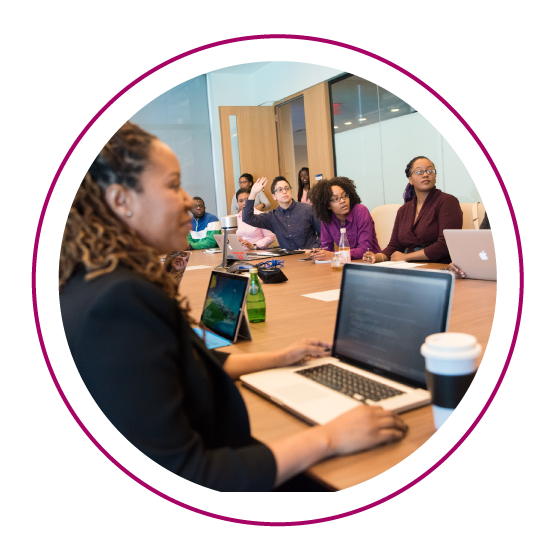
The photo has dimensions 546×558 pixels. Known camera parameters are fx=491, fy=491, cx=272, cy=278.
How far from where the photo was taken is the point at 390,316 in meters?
1.05

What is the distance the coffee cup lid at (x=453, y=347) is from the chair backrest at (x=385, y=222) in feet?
9.91

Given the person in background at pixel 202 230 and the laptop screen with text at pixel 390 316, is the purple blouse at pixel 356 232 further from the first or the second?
the laptop screen with text at pixel 390 316

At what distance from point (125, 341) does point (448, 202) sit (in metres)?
2.75

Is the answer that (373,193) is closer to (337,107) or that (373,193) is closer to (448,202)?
(337,107)

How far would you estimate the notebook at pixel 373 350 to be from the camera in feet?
3.14

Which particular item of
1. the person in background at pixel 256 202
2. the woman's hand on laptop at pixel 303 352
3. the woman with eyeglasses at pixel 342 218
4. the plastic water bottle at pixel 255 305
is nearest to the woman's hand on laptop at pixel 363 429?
the woman's hand on laptop at pixel 303 352

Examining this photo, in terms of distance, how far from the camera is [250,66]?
22.8 feet

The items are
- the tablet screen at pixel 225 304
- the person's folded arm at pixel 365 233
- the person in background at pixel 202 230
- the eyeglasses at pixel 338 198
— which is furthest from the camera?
the person in background at pixel 202 230

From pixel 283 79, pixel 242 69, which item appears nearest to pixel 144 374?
pixel 283 79

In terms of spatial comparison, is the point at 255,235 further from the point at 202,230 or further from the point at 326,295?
the point at 326,295

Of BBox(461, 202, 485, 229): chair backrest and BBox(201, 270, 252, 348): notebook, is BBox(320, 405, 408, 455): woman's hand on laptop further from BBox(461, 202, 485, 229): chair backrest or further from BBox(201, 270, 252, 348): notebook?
BBox(461, 202, 485, 229): chair backrest

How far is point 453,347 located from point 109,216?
0.60 m

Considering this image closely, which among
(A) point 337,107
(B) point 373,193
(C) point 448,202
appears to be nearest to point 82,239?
(C) point 448,202

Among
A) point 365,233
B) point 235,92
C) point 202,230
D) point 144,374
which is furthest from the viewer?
point 235,92
